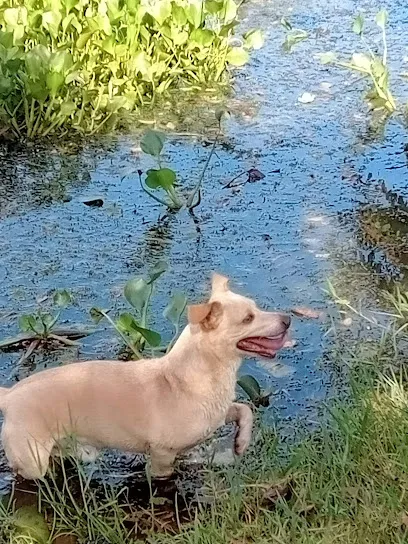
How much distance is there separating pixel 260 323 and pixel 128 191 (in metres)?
2.06

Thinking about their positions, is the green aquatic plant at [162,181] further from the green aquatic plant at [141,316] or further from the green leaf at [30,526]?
the green leaf at [30,526]

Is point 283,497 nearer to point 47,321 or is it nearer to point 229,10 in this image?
point 47,321

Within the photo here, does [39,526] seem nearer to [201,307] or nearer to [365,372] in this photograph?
[201,307]

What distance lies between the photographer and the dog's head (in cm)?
283

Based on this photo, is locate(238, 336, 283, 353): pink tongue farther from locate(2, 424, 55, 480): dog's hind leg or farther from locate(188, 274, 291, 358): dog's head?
locate(2, 424, 55, 480): dog's hind leg

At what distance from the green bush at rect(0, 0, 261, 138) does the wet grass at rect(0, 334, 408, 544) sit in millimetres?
2718

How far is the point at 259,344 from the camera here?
2.87 m

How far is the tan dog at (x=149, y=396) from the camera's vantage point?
2801mm

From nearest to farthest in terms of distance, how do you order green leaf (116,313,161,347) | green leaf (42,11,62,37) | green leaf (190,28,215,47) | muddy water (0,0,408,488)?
green leaf (116,313,161,347), muddy water (0,0,408,488), green leaf (42,11,62,37), green leaf (190,28,215,47)

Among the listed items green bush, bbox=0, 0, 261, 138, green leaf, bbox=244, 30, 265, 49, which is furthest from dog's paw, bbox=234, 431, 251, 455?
green leaf, bbox=244, 30, 265, 49

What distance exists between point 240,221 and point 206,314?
5.78 feet

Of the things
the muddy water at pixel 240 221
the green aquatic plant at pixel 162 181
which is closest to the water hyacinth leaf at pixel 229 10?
the muddy water at pixel 240 221

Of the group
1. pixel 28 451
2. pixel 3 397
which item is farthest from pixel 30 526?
pixel 3 397

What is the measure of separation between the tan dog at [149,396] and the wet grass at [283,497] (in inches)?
4.8
